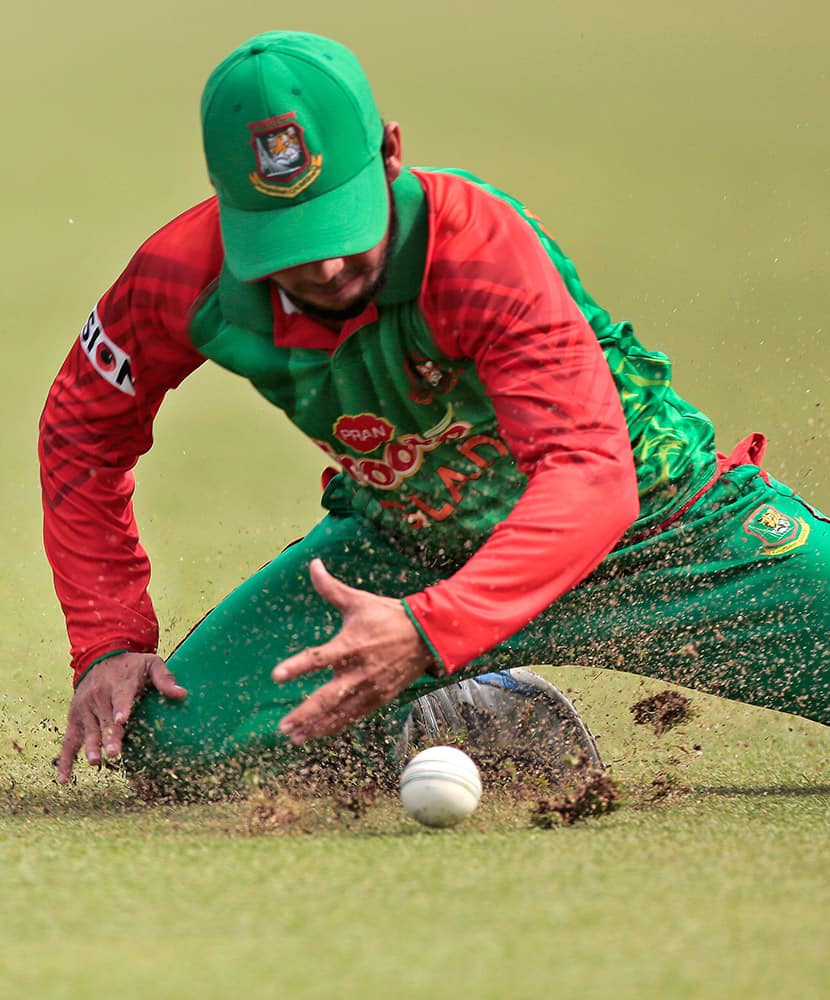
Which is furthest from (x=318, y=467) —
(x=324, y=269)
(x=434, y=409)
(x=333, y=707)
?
(x=333, y=707)

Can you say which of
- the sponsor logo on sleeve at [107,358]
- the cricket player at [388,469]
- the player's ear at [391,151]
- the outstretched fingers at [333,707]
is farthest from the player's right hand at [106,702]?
the player's ear at [391,151]

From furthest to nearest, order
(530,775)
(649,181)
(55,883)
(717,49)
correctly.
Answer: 1. (717,49)
2. (649,181)
3. (530,775)
4. (55,883)

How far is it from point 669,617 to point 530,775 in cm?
47

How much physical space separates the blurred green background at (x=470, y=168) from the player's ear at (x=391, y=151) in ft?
7.00

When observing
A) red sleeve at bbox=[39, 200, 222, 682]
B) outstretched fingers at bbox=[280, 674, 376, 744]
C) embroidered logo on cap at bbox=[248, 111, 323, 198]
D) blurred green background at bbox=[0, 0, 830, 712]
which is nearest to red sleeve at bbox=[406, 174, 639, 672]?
outstretched fingers at bbox=[280, 674, 376, 744]

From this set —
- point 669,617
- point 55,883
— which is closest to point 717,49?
point 669,617

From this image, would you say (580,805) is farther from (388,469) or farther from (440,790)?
(388,469)

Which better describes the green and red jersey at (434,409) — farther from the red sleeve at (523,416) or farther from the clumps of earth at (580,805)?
the clumps of earth at (580,805)

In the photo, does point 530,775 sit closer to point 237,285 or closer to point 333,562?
point 333,562

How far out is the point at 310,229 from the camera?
2576 millimetres

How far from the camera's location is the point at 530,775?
3320mm

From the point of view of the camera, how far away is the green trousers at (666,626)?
332 centimetres

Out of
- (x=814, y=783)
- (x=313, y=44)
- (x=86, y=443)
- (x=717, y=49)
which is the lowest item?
(x=814, y=783)

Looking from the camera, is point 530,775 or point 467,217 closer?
point 467,217
